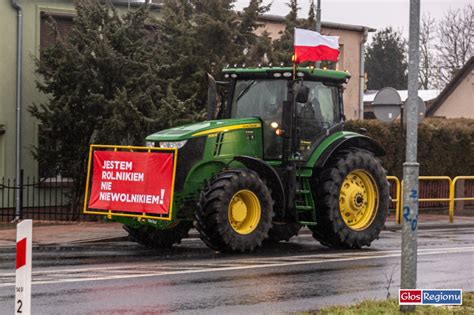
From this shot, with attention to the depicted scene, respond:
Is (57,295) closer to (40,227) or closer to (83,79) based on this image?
(40,227)

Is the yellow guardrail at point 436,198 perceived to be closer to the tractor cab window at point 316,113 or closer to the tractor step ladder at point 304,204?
the tractor cab window at point 316,113

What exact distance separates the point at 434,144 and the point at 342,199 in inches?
445

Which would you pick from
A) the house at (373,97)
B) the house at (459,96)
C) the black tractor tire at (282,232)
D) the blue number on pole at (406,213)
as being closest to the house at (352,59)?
the house at (459,96)

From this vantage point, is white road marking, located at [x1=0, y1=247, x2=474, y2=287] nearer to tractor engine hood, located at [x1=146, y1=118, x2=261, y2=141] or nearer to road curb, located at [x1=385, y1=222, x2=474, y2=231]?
tractor engine hood, located at [x1=146, y1=118, x2=261, y2=141]

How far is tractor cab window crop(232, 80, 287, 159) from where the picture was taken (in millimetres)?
15664

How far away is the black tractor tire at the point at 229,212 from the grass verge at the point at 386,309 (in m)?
4.65

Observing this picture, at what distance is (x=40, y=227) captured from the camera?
19.7 metres

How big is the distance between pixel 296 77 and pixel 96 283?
588 cm

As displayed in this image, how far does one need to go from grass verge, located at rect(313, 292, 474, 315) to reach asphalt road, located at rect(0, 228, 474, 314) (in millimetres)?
566

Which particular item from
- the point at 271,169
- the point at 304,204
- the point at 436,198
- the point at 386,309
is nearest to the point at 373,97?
the point at 436,198

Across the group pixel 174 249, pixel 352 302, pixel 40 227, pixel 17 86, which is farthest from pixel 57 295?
pixel 17 86

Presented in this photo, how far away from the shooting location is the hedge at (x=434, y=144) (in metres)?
25.2

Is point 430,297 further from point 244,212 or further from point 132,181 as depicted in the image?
point 132,181

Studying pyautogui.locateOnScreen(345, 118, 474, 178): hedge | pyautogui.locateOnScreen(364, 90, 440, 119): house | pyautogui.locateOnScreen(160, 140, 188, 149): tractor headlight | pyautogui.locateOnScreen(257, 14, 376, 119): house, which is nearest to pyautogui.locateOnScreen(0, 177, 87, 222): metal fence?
pyautogui.locateOnScreen(345, 118, 474, 178): hedge
